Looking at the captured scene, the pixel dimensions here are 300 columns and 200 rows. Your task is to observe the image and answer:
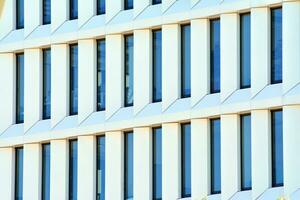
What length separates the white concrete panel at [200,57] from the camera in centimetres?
3231

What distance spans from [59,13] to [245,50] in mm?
7112

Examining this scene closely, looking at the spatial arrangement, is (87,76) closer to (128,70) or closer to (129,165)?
(128,70)

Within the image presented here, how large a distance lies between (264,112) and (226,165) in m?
1.92

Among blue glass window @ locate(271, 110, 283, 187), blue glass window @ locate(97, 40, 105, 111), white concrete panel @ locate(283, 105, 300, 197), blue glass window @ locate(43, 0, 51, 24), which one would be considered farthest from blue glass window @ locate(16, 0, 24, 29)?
white concrete panel @ locate(283, 105, 300, 197)

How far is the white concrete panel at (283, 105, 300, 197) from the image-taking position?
29.9 metres

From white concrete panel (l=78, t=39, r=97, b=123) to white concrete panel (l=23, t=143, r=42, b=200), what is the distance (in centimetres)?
210

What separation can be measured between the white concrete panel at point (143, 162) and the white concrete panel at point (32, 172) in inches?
151

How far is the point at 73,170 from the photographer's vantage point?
35656 mm

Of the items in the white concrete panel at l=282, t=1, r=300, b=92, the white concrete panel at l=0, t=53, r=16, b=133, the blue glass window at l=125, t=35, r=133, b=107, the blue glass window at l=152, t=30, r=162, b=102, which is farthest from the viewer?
the white concrete panel at l=0, t=53, r=16, b=133

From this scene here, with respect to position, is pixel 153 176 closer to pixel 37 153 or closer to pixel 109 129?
pixel 109 129

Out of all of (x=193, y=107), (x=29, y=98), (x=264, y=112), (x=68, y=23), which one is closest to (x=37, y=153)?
(x=29, y=98)

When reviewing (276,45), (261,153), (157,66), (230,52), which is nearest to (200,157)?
(261,153)

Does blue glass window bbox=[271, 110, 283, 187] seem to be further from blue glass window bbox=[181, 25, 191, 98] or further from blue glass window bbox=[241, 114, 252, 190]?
blue glass window bbox=[181, 25, 191, 98]

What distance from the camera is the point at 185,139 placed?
3278 centimetres
